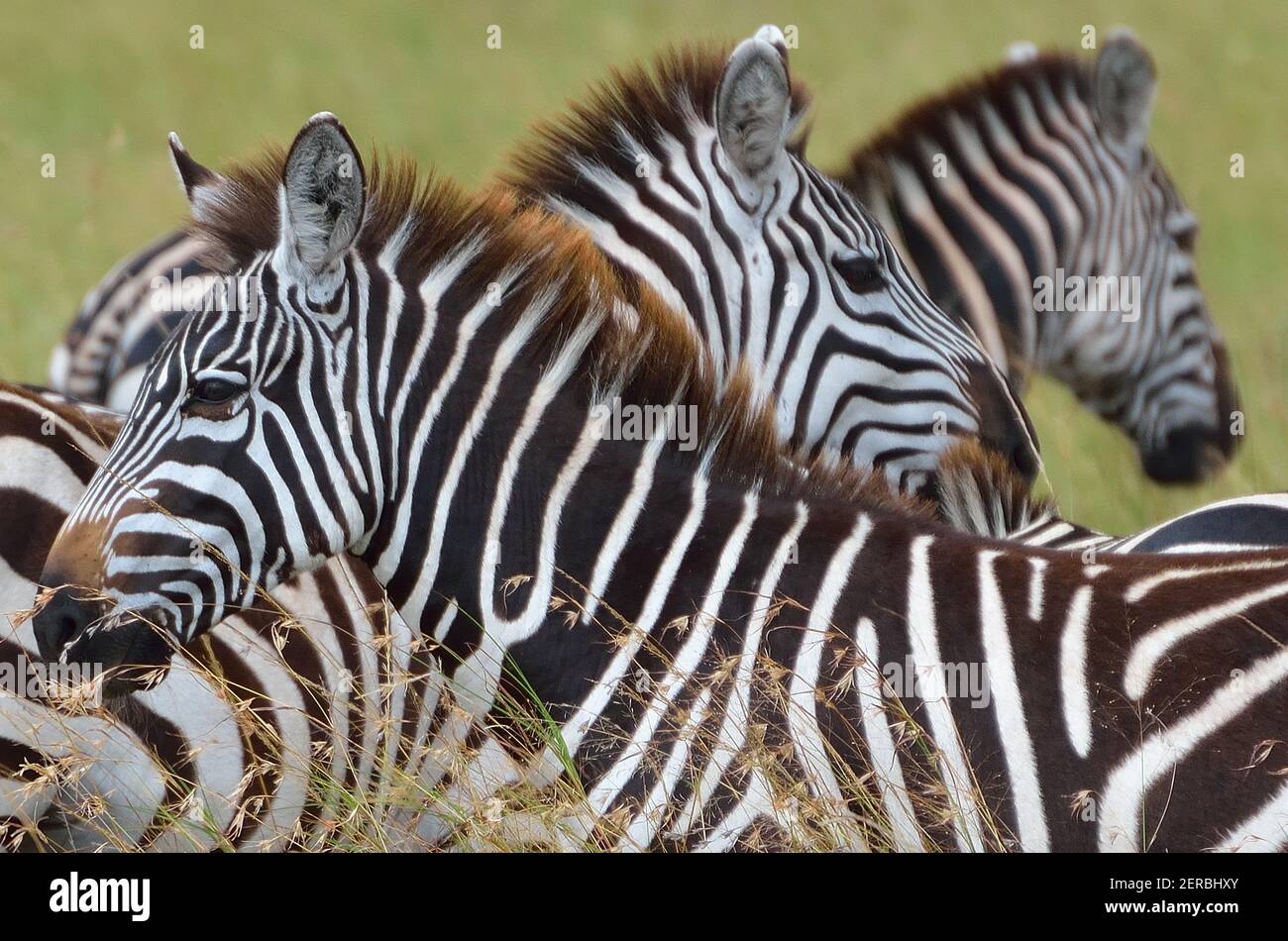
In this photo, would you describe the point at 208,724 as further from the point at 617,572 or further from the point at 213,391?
the point at 617,572

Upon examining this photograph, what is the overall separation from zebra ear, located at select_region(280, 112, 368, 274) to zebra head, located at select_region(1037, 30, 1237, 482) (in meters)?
4.94

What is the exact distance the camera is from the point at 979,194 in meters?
7.89

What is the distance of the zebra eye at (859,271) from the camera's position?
18.9 ft

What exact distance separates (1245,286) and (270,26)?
1560 cm

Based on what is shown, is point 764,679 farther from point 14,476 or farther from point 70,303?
point 70,303

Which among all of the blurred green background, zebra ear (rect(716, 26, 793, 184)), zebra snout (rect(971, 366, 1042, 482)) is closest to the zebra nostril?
zebra ear (rect(716, 26, 793, 184))

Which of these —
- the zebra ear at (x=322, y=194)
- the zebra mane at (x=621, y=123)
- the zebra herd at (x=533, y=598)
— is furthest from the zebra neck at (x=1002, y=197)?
the zebra ear at (x=322, y=194)

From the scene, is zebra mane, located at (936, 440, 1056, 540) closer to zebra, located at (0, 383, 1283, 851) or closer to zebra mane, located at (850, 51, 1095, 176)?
zebra, located at (0, 383, 1283, 851)

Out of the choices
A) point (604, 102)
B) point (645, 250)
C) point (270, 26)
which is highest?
point (270, 26)

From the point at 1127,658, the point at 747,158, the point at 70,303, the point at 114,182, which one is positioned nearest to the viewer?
the point at 1127,658

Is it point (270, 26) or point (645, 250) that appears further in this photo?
point (270, 26)

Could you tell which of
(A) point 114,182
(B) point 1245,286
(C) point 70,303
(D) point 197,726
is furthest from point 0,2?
(D) point 197,726

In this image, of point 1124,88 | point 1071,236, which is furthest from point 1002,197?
point 1124,88

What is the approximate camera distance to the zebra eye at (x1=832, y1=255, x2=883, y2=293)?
5.77m
